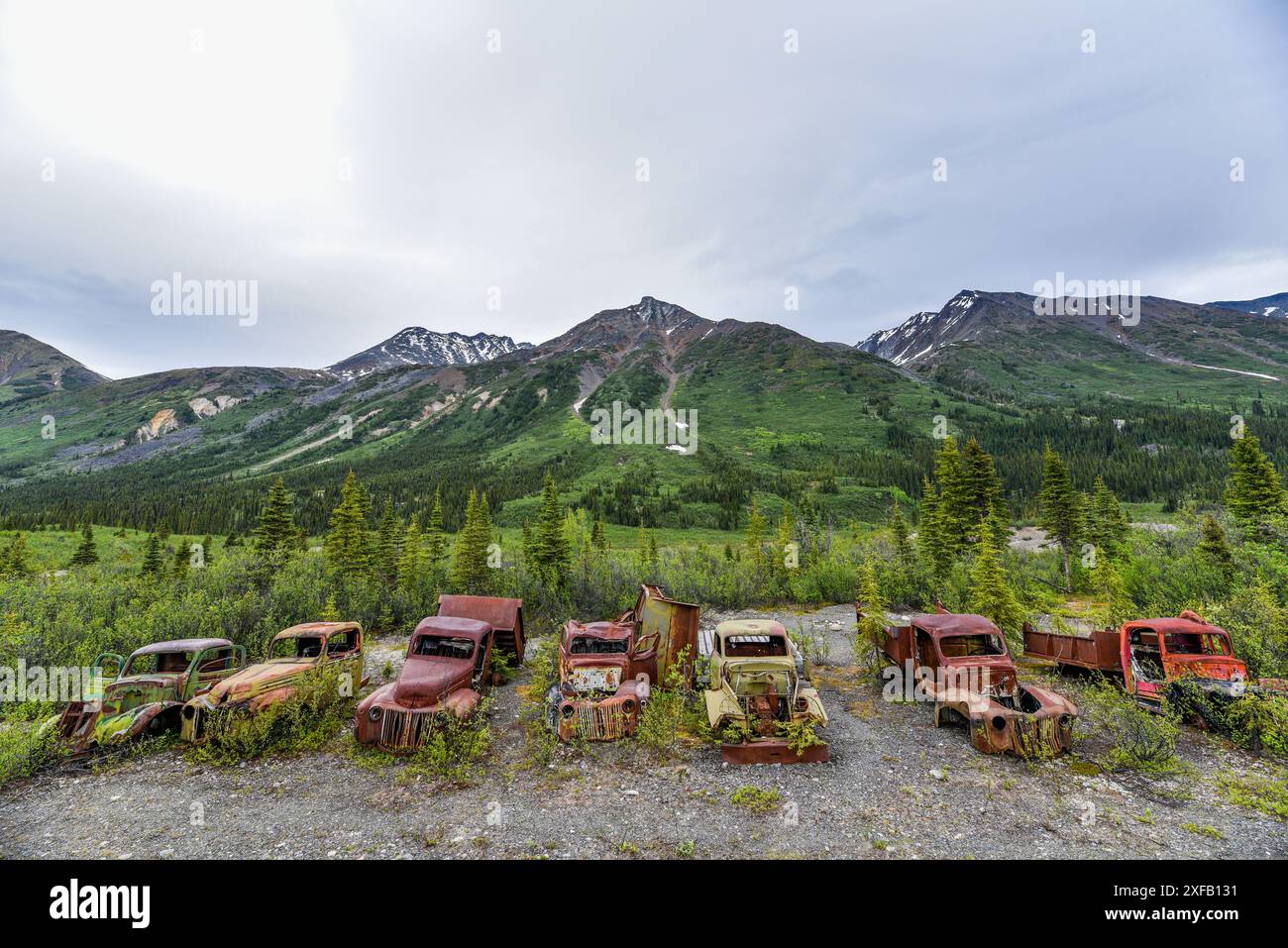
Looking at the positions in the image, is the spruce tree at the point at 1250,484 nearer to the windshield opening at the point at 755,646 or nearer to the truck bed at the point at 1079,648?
the truck bed at the point at 1079,648

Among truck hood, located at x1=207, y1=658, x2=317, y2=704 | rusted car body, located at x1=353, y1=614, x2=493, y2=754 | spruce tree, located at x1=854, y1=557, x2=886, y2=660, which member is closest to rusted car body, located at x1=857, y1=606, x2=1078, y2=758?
spruce tree, located at x1=854, y1=557, x2=886, y2=660

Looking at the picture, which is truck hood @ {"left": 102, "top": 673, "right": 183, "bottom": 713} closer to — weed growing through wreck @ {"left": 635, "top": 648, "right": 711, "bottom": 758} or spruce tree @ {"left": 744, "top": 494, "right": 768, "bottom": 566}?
weed growing through wreck @ {"left": 635, "top": 648, "right": 711, "bottom": 758}

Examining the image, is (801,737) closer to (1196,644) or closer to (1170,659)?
(1170,659)

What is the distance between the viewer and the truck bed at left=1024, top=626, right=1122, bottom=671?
453 inches

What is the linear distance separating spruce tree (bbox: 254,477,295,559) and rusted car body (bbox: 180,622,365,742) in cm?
1478

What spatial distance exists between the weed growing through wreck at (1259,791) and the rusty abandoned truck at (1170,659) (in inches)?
76.5

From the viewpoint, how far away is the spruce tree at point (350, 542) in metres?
22.9

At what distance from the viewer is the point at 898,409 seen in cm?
11681

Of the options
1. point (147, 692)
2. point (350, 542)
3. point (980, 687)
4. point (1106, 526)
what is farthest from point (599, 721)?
point (1106, 526)

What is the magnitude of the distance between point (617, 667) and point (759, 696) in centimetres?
316

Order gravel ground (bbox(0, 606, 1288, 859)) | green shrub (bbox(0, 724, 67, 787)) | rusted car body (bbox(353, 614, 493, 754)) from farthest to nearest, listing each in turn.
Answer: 1. rusted car body (bbox(353, 614, 493, 754))
2. green shrub (bbox(0, 724, 67, 787))
3. gravel ground (bbox(0, 606, 1288, 859))

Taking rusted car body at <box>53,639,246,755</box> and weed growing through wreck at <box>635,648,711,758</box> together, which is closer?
rusted car body at <box>53,639,246,755</box>

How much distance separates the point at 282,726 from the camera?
9242 millimetres
